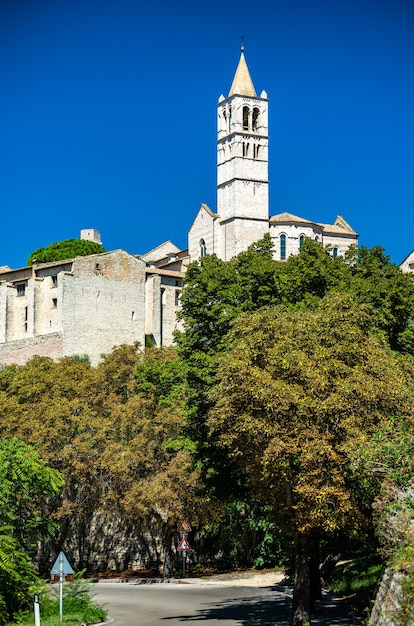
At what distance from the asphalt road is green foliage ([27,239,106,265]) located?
7004 centimetres

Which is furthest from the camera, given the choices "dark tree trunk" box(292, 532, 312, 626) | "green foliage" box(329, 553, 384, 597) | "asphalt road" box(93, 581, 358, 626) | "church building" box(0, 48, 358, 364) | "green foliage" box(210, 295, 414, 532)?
"church building" box(0, 48, 358, 364)

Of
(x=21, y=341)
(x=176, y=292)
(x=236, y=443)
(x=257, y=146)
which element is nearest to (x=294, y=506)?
(x=236, y=443)

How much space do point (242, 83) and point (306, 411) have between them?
9339cm

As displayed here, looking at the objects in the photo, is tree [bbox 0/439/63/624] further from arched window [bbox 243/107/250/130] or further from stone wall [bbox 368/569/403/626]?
arched window [bbox 243/107/250/130]

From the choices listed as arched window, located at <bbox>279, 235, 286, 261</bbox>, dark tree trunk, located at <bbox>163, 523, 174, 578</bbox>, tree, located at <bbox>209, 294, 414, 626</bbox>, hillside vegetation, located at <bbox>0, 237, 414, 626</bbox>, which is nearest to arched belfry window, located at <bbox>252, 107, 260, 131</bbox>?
arched window, located at <bbox>279, 235, 286, 261</bbox>

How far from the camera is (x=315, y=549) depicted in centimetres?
2620

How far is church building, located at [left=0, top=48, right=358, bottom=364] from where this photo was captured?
81000 mm

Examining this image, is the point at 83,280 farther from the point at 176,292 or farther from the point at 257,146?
the point at 257,146

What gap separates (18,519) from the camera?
23.4m

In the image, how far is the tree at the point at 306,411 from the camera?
2106cm

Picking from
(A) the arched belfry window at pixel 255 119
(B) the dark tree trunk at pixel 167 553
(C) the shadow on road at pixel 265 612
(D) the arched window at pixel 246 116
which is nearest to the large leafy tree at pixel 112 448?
(B) the dark tree trunk at pixel 167 553

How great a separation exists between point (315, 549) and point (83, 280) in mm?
58574

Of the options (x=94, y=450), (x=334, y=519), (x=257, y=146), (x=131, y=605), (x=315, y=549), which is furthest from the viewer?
(x=257, y=146)

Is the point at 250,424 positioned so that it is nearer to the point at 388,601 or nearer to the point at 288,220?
the point at 388,601
